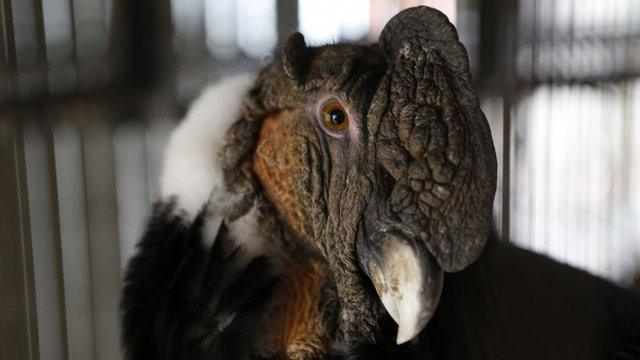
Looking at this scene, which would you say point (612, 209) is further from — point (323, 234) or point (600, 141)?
point (323, 234)

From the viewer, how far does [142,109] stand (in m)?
1.44

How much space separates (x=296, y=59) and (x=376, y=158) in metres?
0.19

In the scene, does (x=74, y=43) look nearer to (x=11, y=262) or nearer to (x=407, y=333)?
(x=11, y=262)

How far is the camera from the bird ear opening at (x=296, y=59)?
3.15ft

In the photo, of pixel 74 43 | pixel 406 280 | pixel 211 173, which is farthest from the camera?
pixel 74 43

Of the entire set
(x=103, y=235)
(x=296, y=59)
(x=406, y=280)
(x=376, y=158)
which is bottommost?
(x=103, y=235)

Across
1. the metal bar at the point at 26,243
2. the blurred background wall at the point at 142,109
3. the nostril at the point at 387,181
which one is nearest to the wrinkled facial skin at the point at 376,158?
the nostril at the point at 387,181

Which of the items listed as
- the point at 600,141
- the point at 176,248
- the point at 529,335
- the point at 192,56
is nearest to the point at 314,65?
the point at 176,248

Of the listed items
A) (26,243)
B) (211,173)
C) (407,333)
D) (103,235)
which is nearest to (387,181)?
(407,333)

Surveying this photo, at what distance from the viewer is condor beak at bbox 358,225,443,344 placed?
31.1 inches

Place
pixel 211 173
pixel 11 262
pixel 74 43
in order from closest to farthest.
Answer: pixel 211 173, pixel 11 262, pixel 74 43

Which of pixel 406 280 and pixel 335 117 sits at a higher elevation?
pixel 335 117

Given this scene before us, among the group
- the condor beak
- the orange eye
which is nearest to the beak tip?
the condor beak

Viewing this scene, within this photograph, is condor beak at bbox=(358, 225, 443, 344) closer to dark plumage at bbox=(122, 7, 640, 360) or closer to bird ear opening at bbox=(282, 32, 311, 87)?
dark plumage at bbox=(122, 7, 640, 360)
